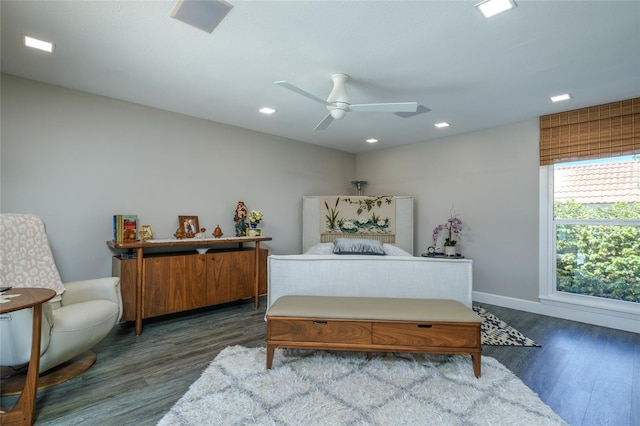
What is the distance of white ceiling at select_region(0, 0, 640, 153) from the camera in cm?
188

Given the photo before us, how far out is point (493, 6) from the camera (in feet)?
5.93

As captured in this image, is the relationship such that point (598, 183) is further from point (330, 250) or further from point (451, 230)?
point (330, 250)

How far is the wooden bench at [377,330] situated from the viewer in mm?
2115

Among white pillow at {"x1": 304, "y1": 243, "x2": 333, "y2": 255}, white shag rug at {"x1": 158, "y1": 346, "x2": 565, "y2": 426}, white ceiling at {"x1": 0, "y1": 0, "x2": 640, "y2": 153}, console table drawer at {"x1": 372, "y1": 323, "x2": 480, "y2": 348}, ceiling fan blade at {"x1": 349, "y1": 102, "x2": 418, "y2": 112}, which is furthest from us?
white pillow at {"x1": 304, "y1": 243, "x2": 333, "y2": 255}

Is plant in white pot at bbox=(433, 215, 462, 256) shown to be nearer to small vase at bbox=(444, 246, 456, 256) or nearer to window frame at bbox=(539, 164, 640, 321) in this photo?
small vase at bbox=(444, 246, 456, 256)

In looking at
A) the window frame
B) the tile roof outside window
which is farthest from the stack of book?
the tile roof outside window

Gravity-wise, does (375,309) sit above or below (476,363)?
above

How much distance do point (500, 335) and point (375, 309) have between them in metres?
1.63

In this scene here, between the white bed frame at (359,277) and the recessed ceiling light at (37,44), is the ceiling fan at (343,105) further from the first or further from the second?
the recessed ceiling light at (37,44)

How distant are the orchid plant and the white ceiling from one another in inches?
62.6

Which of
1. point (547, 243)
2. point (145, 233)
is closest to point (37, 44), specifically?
point (145, 233)

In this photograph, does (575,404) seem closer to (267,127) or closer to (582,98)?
(582,98)

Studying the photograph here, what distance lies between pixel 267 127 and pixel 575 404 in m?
4.13

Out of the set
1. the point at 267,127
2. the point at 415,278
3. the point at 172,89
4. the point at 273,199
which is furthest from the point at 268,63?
the point at 273,199
